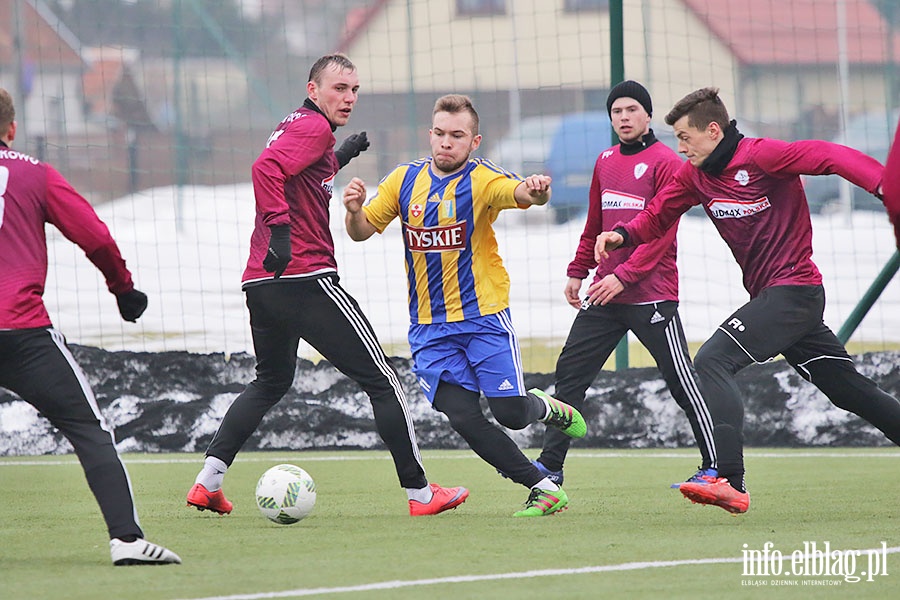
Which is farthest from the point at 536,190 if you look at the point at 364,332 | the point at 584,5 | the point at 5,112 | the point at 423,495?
the point at 584,5

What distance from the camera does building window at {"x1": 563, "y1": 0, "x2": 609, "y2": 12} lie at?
37.3ft

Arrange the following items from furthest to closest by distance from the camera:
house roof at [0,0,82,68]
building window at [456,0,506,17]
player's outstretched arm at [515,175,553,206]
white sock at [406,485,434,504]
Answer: building window at [456,0,506,17], house roof at [0,0,82,68], white sock at [406,485,434,504], player's outstretched arm at [515,175,553,206]

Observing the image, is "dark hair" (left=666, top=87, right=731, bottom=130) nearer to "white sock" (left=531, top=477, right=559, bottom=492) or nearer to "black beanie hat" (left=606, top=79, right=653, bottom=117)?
"black beanie hat" (left=606, top=79, right=653, bottom=117)

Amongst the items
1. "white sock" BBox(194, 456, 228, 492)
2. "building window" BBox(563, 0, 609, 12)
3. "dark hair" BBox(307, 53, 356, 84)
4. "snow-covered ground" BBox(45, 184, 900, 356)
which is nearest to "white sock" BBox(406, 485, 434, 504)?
"white sock" BBox(194, 456, 228, 492)

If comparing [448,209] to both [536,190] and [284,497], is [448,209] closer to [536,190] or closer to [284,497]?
[536,190]

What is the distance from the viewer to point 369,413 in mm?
10852

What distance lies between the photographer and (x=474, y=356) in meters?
6.86

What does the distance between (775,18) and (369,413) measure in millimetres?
4803

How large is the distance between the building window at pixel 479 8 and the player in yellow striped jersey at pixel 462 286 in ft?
17.3

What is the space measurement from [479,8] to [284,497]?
669 cm

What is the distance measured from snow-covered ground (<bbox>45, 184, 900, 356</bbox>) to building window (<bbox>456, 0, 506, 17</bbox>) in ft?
5.62

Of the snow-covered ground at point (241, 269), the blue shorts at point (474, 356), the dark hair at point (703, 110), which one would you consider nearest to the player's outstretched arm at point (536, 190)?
the blue shorts at point (474, 356)

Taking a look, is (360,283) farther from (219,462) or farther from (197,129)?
(219,462)

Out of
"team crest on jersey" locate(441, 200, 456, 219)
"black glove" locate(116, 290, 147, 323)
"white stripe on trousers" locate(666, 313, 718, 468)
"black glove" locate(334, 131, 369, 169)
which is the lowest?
"white stripe on trousers" locate(666, 313, 718, 468)
